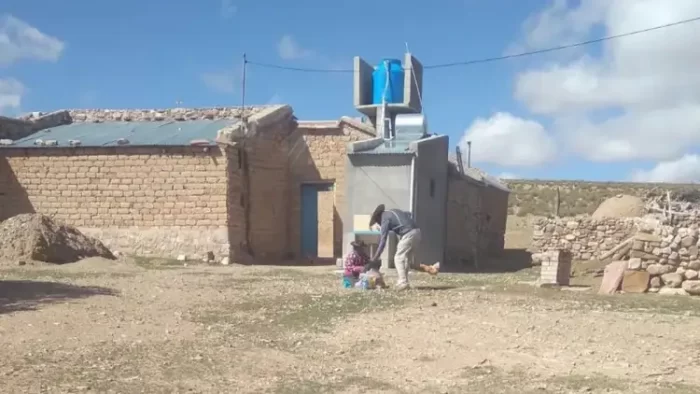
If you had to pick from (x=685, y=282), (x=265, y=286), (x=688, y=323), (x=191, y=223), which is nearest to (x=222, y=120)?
(x=191, y=223)

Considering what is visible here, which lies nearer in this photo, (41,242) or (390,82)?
(41,242)

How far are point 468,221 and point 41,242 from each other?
1283cm

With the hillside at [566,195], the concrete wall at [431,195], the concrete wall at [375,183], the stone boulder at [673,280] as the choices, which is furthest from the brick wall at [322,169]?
the hillside at [566,195]

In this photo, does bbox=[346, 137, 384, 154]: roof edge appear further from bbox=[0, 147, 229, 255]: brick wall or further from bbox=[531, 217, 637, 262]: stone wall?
bbox=[531, 217, 637, 262]: stone wall

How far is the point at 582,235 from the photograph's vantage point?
2253 centimetres

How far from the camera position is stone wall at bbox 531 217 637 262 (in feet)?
72.3

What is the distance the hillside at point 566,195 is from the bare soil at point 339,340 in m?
44.3

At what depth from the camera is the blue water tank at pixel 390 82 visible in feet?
77.3

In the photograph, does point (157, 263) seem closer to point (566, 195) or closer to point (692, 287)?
point (692, 287)

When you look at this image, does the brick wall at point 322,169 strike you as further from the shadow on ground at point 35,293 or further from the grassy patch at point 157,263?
the shadow on ground at point 35,293

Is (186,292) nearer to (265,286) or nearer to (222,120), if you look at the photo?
(265,286)

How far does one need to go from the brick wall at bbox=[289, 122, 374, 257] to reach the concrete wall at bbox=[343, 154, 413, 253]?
12.7 feet


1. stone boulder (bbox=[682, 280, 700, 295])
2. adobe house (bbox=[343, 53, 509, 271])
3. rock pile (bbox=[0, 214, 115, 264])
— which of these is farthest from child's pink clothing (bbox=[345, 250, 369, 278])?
rock pile (bbox=[0, 214, 115, 264])

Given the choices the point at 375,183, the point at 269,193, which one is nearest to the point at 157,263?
the point at 269,193
